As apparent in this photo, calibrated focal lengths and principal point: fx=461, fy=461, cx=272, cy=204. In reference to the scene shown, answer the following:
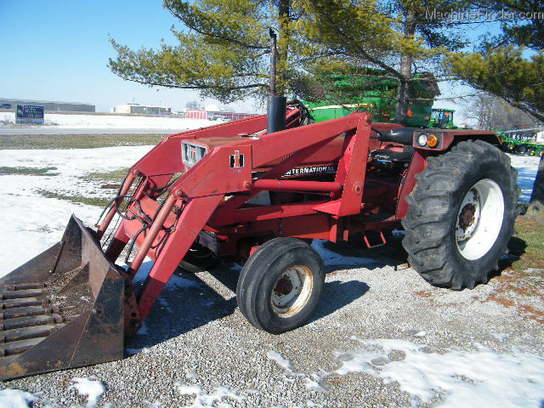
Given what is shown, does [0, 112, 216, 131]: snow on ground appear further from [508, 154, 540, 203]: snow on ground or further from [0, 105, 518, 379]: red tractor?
[0, 105, 518, 379]: red tractor

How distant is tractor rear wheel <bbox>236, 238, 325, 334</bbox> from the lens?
3391 mm

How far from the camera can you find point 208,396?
278cm

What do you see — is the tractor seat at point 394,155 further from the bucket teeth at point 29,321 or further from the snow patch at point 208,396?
the bucket teeth at point 29,321

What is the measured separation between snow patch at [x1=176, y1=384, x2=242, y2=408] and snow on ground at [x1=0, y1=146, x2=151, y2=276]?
277 cm

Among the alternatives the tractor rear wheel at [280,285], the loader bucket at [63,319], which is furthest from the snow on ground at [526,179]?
the loader bucket at [63,319]

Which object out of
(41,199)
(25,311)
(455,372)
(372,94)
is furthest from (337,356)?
(372,94)

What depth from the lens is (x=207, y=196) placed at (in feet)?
11.0

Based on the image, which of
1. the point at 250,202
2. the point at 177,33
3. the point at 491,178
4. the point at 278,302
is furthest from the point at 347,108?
the point at 278,302

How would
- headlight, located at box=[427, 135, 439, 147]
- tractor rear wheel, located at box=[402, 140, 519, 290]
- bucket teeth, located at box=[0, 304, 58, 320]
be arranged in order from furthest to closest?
1. headlight, located at box=[427, 135, 439, 147]
2. tractor rear wheel, located at box=[402, 140, 519, 290]
3. bucket teeth, located at box=[0, 304, 58, 320]

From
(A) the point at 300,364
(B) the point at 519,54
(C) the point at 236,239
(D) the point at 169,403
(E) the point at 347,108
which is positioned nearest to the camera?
(D) the point at 169,403

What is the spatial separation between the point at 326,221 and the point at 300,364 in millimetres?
1542

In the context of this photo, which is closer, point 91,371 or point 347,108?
point 91,371

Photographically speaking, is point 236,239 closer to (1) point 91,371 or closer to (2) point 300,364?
(2) point 300,364

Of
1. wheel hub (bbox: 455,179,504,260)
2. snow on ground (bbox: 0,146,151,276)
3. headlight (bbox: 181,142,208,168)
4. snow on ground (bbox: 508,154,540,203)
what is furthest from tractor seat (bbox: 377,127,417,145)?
snow on ground (bbox: 508,154,540,203)
